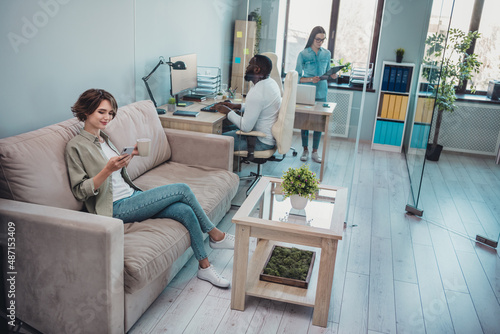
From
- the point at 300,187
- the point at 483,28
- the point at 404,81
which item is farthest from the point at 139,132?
the point at 404,81

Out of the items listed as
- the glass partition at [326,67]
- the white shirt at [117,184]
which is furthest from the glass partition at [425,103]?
the white shirt at [117,184]

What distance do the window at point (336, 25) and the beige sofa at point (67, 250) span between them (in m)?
1.74

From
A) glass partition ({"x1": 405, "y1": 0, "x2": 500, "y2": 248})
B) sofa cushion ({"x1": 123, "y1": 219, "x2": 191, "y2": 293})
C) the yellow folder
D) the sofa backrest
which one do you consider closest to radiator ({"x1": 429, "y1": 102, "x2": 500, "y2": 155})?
glass partition ({"x1": 405, "y1": 0, "x2": 500, "y2": 248})

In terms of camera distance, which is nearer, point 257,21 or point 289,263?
point 289,263

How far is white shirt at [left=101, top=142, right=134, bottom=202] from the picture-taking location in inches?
95.9

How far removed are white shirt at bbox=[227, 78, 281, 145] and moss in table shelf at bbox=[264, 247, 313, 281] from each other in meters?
1.20

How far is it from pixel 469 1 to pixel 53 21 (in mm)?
2913

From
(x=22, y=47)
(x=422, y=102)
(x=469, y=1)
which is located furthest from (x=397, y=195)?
(x=22, y=47)

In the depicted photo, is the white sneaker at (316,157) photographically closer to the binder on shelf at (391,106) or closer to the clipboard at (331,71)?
the clipboard at (331,71)

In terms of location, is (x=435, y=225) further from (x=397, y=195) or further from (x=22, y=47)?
(x=22, y=47)

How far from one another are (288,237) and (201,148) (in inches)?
52.4

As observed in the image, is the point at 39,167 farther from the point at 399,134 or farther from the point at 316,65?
the point at 399,134

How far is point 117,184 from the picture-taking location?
246 centimetres

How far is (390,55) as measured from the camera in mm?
5371
